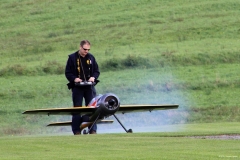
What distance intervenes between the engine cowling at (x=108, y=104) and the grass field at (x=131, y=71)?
0.97m

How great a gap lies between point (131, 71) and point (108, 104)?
65.6ft

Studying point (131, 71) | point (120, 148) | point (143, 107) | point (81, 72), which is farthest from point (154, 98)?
point (120, 148)

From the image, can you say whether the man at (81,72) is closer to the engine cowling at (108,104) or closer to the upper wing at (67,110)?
the upper wing at (67,110)

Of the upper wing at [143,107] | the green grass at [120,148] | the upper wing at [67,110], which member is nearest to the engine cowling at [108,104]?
the upper wing at [67,110]

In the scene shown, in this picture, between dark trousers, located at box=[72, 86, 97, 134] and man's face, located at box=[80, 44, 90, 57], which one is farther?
dark trousers, located at box=[72, 86, 97, 134]

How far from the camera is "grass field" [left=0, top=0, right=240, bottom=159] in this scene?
13.4m

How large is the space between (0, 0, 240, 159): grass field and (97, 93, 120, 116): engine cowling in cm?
97

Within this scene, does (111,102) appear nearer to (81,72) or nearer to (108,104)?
(108,104)

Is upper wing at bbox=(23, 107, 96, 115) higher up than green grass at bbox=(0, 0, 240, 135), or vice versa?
upper wing at bbox=(23, 107, 96, 115)

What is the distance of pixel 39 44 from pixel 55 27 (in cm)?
427

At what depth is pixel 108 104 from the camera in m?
17.2

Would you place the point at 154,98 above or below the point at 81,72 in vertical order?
below

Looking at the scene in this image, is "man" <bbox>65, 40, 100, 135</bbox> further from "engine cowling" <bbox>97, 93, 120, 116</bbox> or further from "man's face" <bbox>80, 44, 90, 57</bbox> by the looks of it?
"engine cowling" <bbox>97, 93, 120, 116</bbox>

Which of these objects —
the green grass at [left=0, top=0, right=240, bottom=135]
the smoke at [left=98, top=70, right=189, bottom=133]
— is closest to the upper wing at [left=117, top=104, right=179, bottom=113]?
the green grass at [left=0, top=0, right=240, bottom=135]
